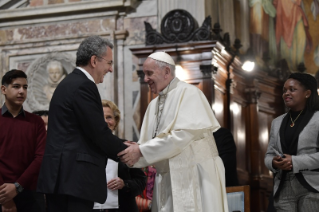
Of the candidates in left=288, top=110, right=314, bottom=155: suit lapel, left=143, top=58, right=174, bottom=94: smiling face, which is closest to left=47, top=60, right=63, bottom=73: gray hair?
left=143, top=58, right=174, bottom=94: smiling face

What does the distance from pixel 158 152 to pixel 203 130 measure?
42 cm

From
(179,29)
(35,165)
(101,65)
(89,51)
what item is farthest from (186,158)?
(179,29)

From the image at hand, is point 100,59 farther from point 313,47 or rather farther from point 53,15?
point 313,47

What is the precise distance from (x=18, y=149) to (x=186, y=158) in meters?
1.52

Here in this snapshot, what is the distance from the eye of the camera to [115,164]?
5340 mm

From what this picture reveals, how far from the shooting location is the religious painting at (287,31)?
1128 cm

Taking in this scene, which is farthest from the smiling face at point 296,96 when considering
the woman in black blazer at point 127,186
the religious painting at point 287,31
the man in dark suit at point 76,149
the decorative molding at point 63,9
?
the religious painting at point 287,31

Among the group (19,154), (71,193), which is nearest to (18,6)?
(19,154)

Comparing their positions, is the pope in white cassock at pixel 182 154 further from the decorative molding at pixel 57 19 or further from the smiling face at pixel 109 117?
the decorative molding at pixel 57 19

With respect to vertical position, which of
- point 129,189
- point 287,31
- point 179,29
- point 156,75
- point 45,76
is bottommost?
point 129,189

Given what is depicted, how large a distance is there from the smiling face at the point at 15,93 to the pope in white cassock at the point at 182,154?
121cm

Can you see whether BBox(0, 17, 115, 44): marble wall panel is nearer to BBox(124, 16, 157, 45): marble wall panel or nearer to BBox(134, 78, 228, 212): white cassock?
BBox(124, 16, 157, 45): marble wall panel

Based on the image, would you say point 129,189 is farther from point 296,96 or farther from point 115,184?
point 296,96

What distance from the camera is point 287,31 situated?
1203cm
